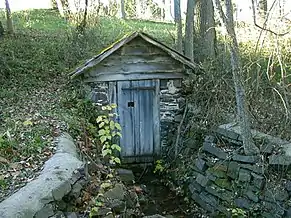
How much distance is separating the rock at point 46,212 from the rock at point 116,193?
119 cm

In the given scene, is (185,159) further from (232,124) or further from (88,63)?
(88,63)

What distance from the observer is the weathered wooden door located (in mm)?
11047

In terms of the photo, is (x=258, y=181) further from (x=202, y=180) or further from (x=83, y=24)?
(x=83, y=24)

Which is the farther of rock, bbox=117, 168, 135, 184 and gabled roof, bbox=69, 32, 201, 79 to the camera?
gabled roof, bbox=69, 32, 201, 79

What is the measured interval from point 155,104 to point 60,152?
15.7ft

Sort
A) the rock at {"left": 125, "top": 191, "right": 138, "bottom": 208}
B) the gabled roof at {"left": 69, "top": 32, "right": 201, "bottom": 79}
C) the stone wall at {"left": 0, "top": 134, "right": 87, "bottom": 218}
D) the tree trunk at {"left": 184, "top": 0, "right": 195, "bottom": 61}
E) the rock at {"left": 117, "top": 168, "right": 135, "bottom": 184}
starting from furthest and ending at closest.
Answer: the tree trunk at {"left": 184, "top": 0, "right": 195, "bottom": 61}, the gabled roof at {"left": 69, "top": 32, "right": 201, "bottom": 79}, the rock at {"left": 117, "top": 168, "right": 135, "bottom": 184}, the rock at {"left": 125, "top": 191, "right": 138, "bottom": 208}, the stone wall at {"left": 0, "top": 134, "right": 87, "bottom": 218}

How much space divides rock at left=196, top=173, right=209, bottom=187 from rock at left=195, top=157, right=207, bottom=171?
16 centimetres

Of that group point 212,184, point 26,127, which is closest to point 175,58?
point 212,184

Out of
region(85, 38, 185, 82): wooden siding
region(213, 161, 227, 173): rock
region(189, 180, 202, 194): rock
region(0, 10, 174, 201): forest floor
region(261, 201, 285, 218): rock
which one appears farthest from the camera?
region(85, 38, 185, 82): wooden siding

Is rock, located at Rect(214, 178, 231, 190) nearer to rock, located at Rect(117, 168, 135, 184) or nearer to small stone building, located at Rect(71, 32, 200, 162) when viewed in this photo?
rock, located at Rect(117, 168, 135, 184)

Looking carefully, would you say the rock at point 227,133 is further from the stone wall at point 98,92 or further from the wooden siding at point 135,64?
the stone wall at point 98,92

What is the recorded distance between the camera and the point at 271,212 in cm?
730

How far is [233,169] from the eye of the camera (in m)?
8.27

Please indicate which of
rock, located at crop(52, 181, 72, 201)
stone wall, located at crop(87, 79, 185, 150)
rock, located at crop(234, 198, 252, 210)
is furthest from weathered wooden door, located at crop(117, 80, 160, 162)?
rock, located at crop(52, 181, 72, 201)
